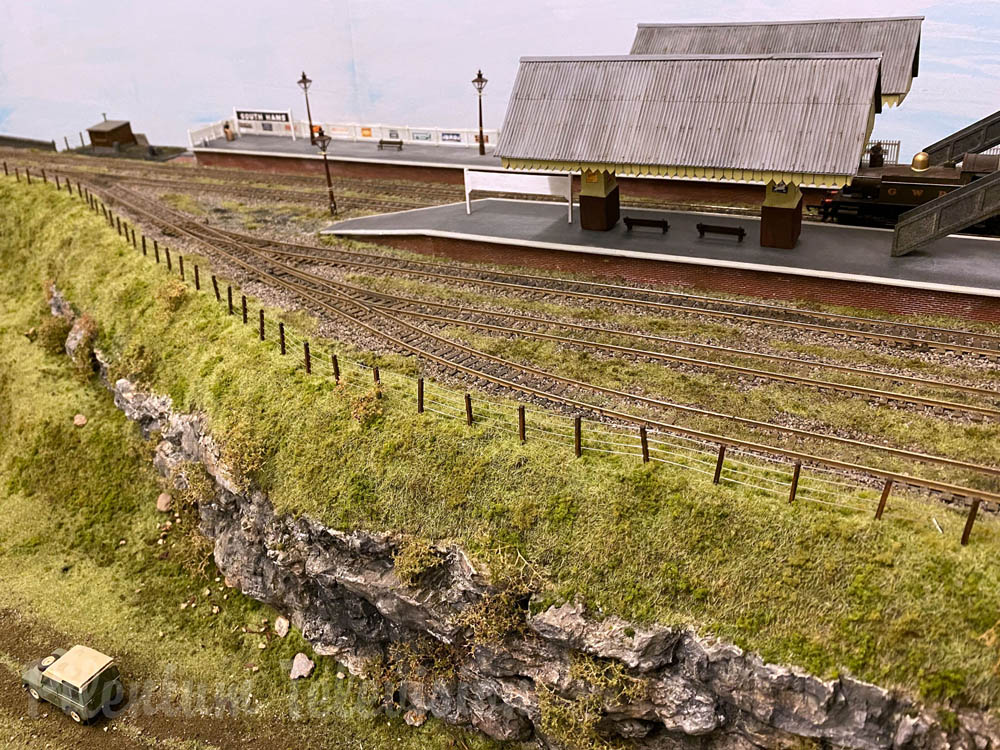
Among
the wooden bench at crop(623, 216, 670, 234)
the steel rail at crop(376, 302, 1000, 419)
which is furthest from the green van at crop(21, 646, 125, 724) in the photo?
the wooden bench at crop(623, 216, 670, 234)

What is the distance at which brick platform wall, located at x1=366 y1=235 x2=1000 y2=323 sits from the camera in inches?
814

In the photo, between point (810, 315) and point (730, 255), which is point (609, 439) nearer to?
point (810, 315)

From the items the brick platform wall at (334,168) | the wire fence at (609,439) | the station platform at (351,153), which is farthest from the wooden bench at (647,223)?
the brick platform wall at (334,168)

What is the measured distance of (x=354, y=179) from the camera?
3866 cm

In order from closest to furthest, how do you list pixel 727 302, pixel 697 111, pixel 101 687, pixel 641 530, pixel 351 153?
pixel 641 530, pixel 101 687, pixel 727 302, pixel 697 111, pixel 351 153

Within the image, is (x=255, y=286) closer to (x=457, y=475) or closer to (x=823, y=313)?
(x=457, y=475)

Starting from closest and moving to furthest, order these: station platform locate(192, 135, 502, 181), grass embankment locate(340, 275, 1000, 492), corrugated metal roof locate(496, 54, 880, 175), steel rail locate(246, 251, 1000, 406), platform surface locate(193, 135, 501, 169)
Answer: grass embankment locate(340, 275, 1000, 492) < steel rail locate(246, 251, 1000, 406) < corrugated metal roof locate(496, 54, 880, 175) < station platform locate(192, 135, 502, 181) < platform surface locate(193, 135, 501, 169)

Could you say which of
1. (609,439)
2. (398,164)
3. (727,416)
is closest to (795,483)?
(727,416)

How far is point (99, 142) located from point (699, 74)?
4036cm

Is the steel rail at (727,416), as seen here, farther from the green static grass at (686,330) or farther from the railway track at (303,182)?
the railway track at (303,182)

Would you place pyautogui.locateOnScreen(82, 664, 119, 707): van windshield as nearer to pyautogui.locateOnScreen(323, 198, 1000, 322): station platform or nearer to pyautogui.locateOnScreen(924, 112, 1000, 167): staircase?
pyautogui.locateOnScreen(323, 198, 1000, 322): station platform

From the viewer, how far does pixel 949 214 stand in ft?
71.0

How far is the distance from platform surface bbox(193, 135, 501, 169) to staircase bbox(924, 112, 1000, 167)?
741 inches

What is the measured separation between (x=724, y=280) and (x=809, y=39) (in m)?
13.5
